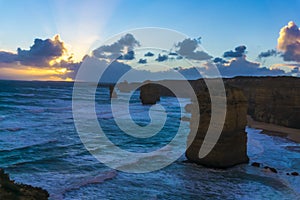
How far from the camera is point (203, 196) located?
13.8 metres

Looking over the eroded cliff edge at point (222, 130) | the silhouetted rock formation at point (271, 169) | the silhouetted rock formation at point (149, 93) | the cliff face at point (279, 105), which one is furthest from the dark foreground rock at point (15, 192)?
the silhouetted rock formation at point (149, 93)

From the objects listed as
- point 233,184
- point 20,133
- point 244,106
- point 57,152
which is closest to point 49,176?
point 57,152

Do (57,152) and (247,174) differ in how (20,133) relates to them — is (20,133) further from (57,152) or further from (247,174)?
(247,174)

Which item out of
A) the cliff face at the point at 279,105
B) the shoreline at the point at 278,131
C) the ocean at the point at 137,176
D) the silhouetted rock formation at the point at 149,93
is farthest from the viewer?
the silhouetted rock formation at the point at 149,93

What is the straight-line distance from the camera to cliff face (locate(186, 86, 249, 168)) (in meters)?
17.8

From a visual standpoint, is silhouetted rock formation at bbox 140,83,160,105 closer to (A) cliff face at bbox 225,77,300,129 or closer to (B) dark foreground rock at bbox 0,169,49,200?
(A) cliff face at bbox 225,77,300,129

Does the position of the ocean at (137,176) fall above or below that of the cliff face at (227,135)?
below

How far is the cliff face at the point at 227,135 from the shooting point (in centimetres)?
1784

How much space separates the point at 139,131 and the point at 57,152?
42.4ft

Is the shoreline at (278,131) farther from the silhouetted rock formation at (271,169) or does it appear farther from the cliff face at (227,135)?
the cliff face at (227,135)

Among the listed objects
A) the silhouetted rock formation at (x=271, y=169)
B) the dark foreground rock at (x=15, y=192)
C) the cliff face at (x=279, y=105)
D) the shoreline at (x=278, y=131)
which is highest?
the cliff face at (x=279, y=105)

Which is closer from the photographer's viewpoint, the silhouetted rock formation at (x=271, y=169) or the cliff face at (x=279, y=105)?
the silhouetted rock formation at (x=271, y=169)

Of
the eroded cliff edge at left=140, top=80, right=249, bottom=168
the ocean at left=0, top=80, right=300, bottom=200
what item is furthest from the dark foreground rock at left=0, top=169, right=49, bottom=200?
the eroded cliff edge at left=140, top=80, right=249, bottom=168

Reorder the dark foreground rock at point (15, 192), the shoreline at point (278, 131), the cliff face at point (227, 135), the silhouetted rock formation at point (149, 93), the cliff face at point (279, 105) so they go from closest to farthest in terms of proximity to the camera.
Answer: the dark foreground rock at point (15, 192), the cliff face at point (227, 135), the shoreline at point (278, 131), the cliff face at point (279, 105), the silhouetted rock formation at point (149, 93)
